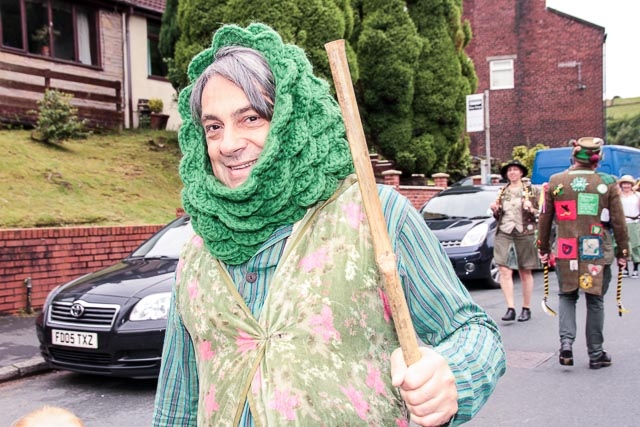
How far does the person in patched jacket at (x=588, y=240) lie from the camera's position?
246 inches

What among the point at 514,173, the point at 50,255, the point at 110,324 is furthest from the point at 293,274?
the point at 50,255

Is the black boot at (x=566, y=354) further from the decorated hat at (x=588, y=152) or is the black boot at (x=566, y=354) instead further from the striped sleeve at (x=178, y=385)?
the striped sleeve at (x=178, y=385)

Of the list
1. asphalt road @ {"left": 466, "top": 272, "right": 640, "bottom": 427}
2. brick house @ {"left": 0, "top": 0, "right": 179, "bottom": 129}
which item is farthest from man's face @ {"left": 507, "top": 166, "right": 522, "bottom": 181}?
brick house @ {"left": 0, "top": 0, "right": 179, "bottom": 129}

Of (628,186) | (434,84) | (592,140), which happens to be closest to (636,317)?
(592,140)

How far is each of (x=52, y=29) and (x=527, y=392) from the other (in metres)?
17.0

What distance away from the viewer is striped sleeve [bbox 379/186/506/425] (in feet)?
4.88

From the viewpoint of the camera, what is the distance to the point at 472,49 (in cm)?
3281

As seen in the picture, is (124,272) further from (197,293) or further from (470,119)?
(470,119)

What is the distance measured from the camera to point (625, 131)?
6656 centimetres

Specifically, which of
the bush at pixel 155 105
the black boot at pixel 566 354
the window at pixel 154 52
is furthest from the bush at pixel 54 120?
the black boot at pixel 566 354

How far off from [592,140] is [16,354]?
20.7ft

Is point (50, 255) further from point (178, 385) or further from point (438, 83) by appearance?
point (438, 83)

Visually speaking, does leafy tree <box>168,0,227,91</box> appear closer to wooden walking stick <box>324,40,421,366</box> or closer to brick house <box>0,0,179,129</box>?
brick house <box>0,0,179,129</box>

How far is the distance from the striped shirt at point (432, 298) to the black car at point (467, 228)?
8.95 m
